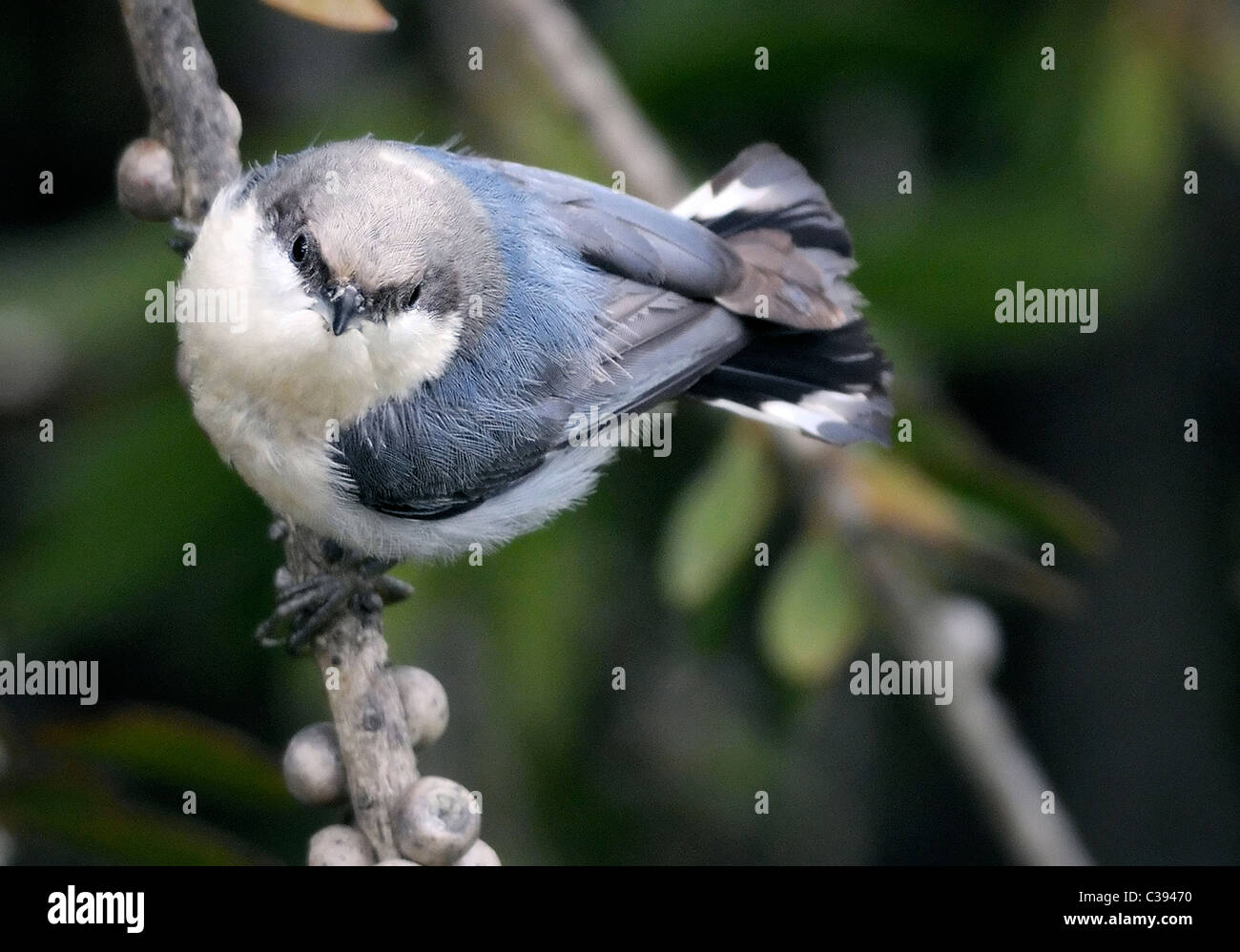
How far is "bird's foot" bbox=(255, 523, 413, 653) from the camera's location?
2.33m

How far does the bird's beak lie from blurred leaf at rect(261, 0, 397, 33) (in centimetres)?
61

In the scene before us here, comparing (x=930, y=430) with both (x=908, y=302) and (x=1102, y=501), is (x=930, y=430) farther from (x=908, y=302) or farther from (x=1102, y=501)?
(x=1102, y=501)

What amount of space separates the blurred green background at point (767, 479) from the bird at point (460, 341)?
30 cm

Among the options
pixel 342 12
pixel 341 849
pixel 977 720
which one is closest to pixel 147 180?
pixel 342 12

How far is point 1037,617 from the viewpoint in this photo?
179 inches

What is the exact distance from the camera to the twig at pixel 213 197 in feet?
6.60

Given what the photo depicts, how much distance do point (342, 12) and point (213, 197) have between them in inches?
28.8

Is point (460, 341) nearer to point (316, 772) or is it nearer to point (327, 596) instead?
point (327, 596)

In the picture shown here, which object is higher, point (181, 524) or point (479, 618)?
point (181, 524)

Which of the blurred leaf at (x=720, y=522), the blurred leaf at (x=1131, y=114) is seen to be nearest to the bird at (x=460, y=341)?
the blurred leaf at (x=720, y=522)

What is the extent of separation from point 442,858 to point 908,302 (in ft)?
7.62

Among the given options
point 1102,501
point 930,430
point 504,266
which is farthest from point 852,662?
point 504,266

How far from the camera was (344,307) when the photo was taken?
2.32 meters
